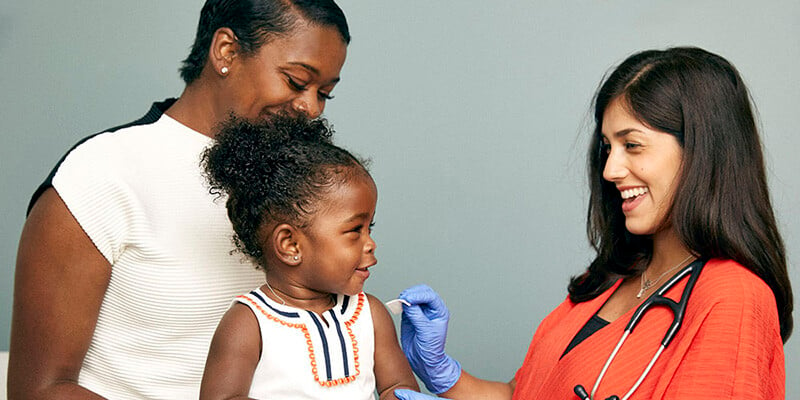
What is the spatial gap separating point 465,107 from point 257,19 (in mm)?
1517

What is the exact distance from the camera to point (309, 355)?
1.38 m

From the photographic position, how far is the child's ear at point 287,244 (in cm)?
144

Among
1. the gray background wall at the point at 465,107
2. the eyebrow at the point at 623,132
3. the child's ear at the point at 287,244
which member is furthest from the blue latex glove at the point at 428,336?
the gray background wall at the point at 465,107

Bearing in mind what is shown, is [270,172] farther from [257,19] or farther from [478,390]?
[478,390]

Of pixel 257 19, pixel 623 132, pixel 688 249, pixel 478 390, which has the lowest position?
pixel 478 390

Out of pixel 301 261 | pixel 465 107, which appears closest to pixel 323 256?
pixel 301 261

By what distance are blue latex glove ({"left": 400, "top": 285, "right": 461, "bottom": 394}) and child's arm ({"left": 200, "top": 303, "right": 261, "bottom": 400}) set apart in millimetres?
437

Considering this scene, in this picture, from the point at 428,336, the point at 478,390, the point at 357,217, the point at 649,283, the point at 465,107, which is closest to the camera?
the point at 357,217

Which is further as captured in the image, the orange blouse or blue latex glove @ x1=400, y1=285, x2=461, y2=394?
blue latex glove @ x1=400, y1=285, x2=461, y2=394

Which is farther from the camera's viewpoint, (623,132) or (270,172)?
(623,132)

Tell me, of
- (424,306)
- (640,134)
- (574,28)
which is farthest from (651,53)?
(574,28)

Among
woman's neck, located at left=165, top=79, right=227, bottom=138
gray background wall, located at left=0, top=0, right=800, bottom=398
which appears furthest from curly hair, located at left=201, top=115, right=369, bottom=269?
gray background wall, located at left=0, top=0, right=800, bottom=398

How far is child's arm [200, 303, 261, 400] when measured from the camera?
1321 millimetres

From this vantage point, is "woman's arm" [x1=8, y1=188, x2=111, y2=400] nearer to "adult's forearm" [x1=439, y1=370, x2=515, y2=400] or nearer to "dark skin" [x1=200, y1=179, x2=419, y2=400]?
"dark skin" [x1=200, y1=179, x2=419, y2=400]
